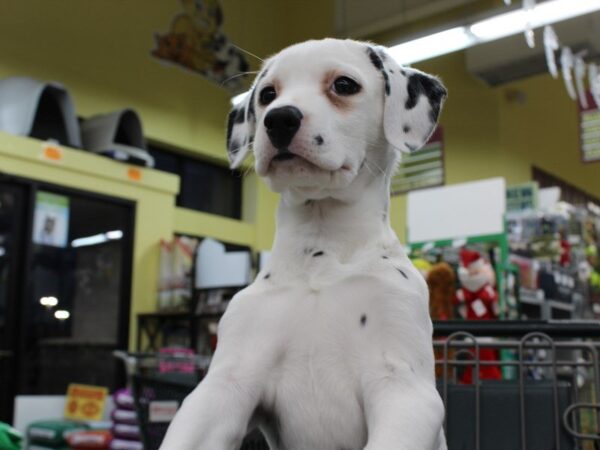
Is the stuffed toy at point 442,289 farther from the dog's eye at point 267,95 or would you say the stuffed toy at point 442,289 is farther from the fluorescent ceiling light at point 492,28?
the dog's eye at point 267,95

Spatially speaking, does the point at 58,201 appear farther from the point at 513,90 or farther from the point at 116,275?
the point at 513,90

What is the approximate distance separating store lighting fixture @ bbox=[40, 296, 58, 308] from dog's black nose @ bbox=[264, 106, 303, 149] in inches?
196

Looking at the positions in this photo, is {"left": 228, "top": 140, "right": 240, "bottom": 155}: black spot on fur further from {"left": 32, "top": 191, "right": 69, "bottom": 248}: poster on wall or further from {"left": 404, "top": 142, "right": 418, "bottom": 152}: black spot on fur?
{"left": 32, "top": 191, "right": 69, "bottom": 248}: poster on wall

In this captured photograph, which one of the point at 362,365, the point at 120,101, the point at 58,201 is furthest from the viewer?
the point at 120,101

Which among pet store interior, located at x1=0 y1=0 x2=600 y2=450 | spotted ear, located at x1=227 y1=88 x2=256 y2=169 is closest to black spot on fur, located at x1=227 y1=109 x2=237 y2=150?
spotted ear, located at x1=227 y1=88 x2=256 y2=169

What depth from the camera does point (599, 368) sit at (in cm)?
200

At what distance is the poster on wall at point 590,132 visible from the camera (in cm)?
837

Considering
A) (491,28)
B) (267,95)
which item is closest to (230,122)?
(267,95)

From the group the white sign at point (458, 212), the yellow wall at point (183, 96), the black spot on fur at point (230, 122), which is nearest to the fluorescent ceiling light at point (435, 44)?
the yellow wall at point (183, 96)

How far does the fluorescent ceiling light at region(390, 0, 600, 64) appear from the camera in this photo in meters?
5.95

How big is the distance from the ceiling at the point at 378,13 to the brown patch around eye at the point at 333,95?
782cm

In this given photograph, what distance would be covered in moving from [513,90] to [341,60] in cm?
914

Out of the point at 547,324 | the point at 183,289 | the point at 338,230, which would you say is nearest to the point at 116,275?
the point at 183,289

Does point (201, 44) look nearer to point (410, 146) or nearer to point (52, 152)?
point (52, 152)
